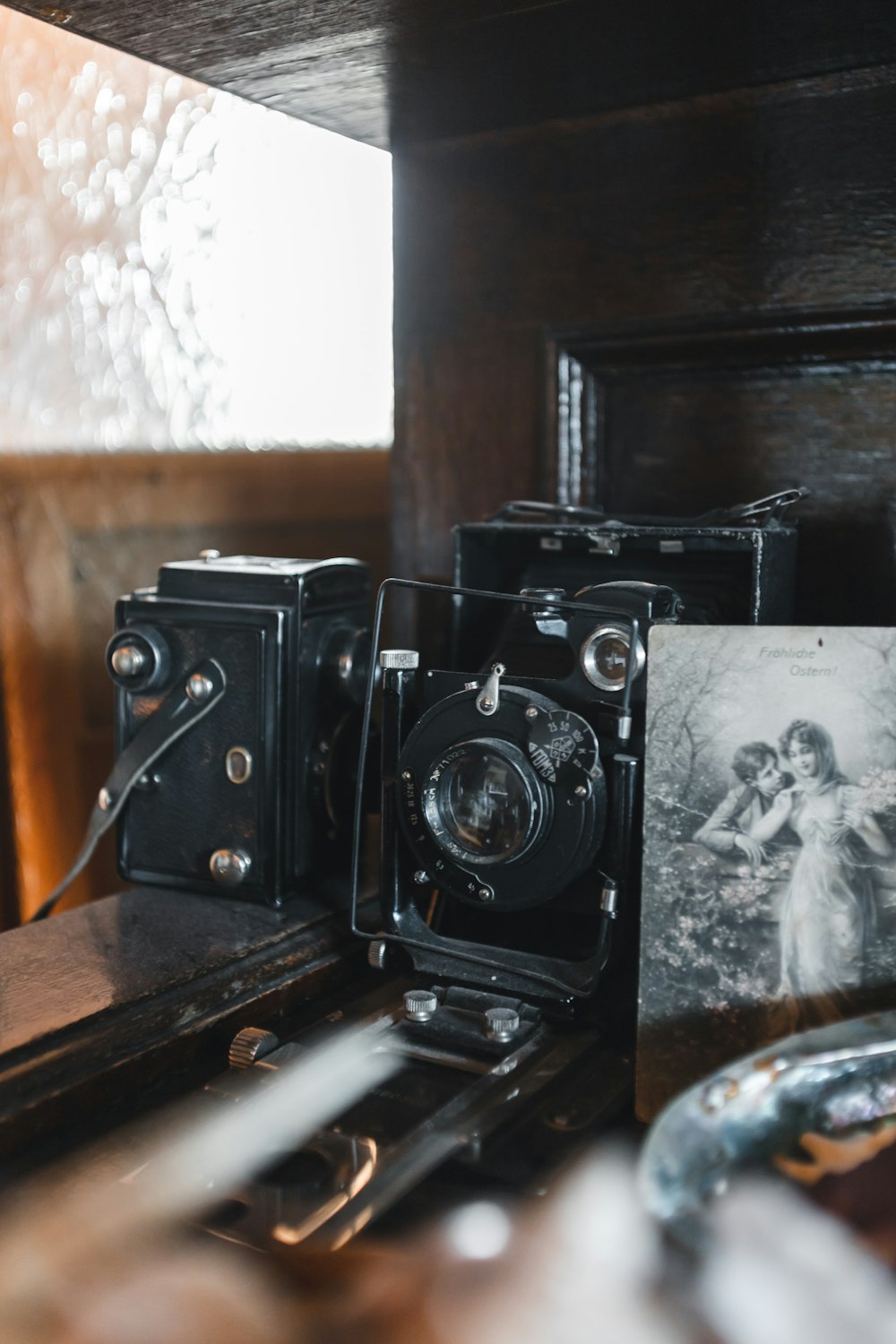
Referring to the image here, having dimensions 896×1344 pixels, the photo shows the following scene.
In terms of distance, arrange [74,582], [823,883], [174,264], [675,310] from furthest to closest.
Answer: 1. [174,264]
2. [74,582]
3. [675,310]
4. [823,883]

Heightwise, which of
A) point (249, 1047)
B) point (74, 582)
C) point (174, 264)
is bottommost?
point (249, 1047)

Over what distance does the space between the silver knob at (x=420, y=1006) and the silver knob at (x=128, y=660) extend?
377mm

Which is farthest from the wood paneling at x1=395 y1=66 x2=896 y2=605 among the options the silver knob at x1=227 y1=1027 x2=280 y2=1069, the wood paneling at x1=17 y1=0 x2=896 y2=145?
the silver knob at x1=227 y1=1027 x2=280 y2=1069

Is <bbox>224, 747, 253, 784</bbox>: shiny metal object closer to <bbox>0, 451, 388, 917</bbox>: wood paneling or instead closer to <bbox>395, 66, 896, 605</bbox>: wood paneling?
<bbox>395, 66, 896, 605</bbox>: wood paneling

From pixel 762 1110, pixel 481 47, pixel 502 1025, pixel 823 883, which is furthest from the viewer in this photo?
pixel 481 47

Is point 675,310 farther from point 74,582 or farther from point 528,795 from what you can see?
point 74,582

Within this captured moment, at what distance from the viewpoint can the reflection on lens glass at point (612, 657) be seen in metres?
→ 0.91

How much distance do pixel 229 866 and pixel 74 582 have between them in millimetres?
817

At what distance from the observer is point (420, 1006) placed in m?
0.89

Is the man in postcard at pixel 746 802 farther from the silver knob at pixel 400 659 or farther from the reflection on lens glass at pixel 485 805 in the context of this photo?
the silver knob at pixel 400 659

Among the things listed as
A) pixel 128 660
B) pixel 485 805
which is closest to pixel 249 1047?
pixel 485 805

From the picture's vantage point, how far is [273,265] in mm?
2092

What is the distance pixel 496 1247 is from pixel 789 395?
33.1 inches

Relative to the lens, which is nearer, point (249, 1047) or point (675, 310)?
point (249, 1047)
